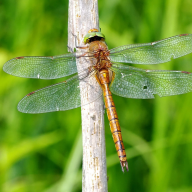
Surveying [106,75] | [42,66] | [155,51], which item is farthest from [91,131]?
[155,51]

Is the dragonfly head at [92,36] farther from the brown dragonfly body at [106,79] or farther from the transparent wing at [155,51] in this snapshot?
the transparent wing at [155,51]

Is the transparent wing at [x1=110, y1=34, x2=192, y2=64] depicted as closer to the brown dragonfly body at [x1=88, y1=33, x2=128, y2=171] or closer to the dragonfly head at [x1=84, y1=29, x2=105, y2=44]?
the brown dragonfly body at [x1=88, y1=33, x2=128, y2=171]

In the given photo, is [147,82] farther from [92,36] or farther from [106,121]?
[106,121]

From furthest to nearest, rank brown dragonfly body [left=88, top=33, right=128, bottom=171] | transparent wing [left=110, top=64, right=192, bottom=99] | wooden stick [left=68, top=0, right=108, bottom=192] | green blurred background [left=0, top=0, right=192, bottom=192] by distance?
green blurred background [left=0, top=0, right=192, bottom=192] → transparent wing [left=110, top=64, right=192, bottom=99] → brown dragonfly body [left=88, top=33, right=128, bottom=171] → wooden stick [left=68, top=0, right=108, bottom=192]

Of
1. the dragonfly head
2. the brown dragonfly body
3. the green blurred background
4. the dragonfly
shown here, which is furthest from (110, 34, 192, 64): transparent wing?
the green blurred background

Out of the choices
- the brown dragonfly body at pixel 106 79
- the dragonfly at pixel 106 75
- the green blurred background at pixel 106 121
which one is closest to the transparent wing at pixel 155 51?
the dragonfly at pixel 106 75

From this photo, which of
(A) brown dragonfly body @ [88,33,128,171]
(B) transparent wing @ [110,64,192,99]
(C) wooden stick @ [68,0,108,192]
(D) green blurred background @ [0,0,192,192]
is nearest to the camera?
(C) wooden stick @ [68,0,108,192]
